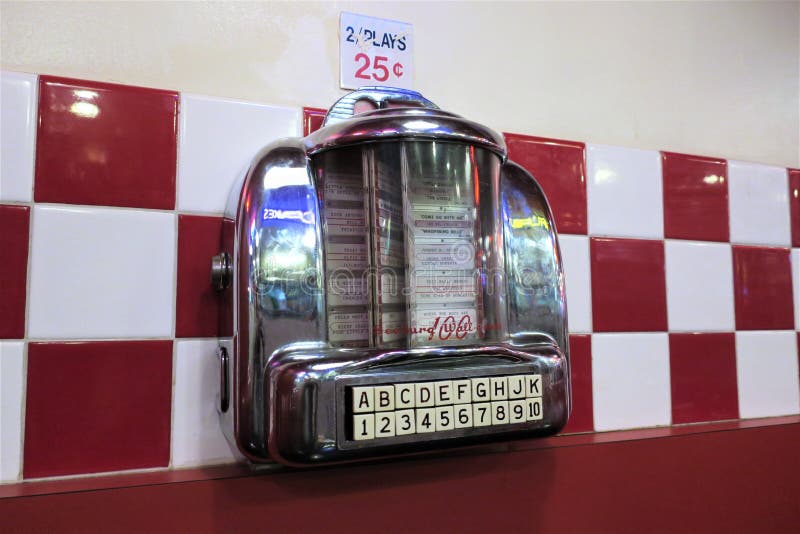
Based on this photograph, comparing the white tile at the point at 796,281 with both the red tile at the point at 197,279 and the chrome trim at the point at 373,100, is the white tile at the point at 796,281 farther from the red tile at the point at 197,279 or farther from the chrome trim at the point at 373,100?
the red tile at the point at 197,279

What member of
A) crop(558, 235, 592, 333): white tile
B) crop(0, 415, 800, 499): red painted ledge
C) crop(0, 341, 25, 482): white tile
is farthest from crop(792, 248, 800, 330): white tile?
crop(0, 341, 25, 482): white tile

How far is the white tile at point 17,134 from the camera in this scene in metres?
0.64

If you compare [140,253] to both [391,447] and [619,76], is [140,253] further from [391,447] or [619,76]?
[619,76]

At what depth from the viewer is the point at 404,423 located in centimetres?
57

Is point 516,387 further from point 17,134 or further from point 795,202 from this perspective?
point 795,202

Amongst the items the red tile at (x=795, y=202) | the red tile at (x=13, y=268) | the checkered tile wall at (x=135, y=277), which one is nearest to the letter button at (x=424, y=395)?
the checkered tile wall at (x=135, y=277)

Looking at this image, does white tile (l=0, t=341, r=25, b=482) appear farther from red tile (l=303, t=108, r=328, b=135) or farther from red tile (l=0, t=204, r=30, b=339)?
red tile (l=303, t=108, r=328, b=135)

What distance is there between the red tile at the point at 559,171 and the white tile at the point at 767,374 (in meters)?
0.37

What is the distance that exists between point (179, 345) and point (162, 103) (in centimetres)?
30

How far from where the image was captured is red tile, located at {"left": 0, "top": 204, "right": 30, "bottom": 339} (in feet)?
2.05

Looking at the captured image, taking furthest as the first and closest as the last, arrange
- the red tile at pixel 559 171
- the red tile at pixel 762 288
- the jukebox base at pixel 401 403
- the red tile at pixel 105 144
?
the red tile at pixel 762 288
the red tile at pixel 559 171
the red tile at pixel 105 144
the jukebox base at pixel 401 403

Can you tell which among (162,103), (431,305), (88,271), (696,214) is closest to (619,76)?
(696,214)

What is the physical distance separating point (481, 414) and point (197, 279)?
1.23 feet

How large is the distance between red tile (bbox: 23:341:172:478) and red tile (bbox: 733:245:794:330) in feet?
2.99
